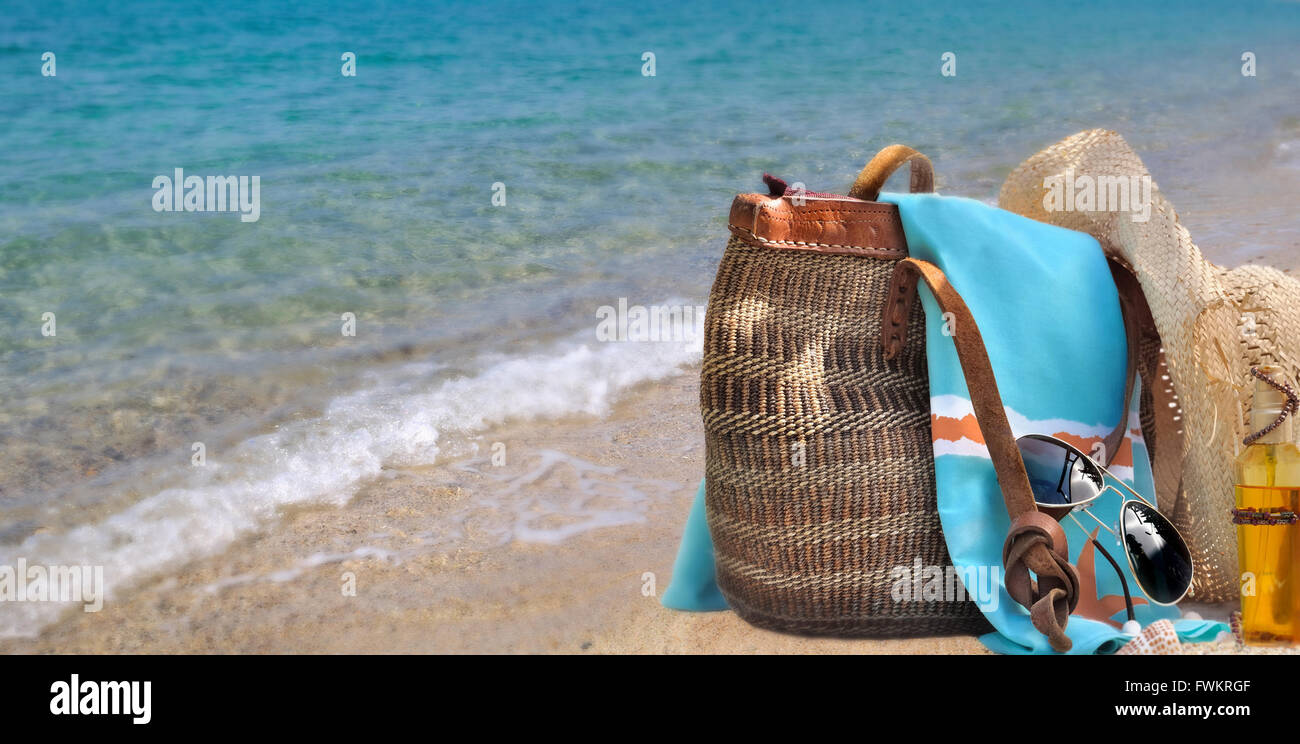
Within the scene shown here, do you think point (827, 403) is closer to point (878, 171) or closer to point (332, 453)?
point (878, 171)

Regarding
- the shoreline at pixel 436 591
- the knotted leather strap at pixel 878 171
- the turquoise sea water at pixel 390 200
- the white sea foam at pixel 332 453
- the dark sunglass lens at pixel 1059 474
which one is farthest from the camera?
the turquoise sea water at pixel 390 200

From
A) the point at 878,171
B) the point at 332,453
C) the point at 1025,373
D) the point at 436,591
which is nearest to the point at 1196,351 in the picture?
the point at 1025,373

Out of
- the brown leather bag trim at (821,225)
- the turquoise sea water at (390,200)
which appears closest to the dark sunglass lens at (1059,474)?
the brown leather bag trim at (821,225)

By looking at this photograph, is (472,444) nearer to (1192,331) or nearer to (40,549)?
(40,549)

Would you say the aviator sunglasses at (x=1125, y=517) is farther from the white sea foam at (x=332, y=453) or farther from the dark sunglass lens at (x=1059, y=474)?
the white sea foam at (x=332, y=453)

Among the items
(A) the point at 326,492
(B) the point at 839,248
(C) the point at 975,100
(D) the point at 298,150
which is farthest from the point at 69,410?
(C) the point at 975,100

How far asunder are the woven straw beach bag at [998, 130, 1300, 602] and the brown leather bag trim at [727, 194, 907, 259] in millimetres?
543

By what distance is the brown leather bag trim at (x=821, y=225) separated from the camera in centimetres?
220

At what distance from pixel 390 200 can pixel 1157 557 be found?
6.52 m

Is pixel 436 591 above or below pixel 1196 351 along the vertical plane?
below

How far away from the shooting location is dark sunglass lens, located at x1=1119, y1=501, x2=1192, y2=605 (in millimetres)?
2143

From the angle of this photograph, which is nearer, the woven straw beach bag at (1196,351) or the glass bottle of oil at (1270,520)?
the glass bottle of oil at (1270,520)

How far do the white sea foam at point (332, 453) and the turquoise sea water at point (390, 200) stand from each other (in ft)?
0.05

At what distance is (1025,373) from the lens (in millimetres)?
2273
